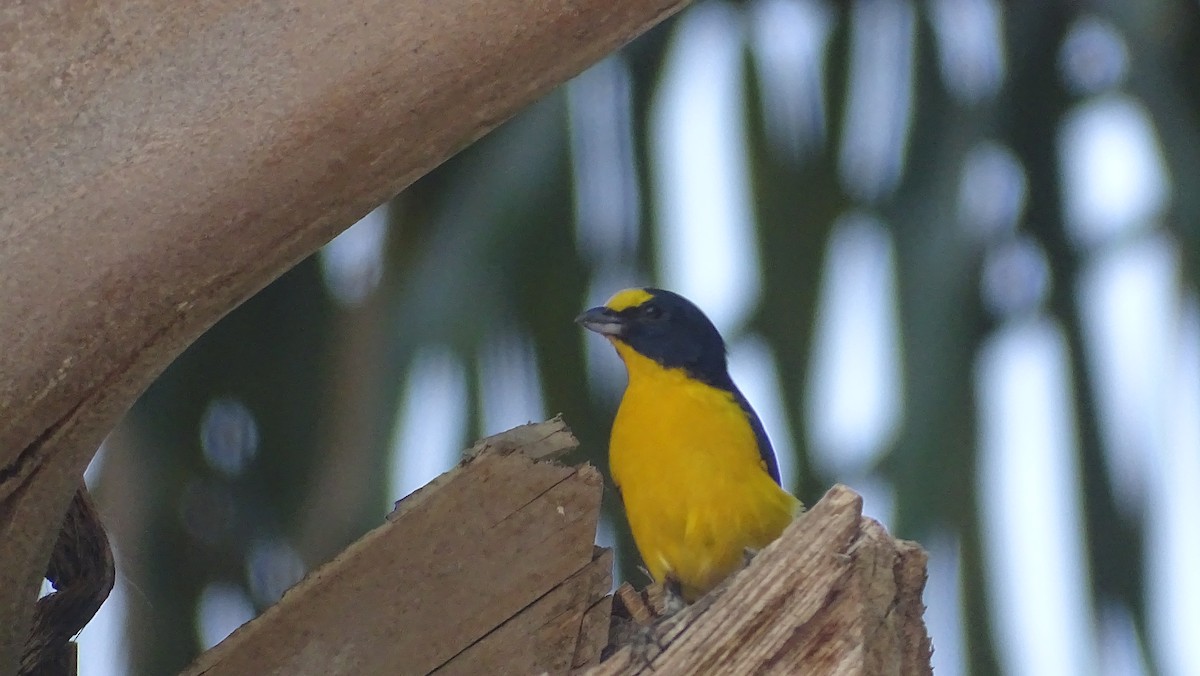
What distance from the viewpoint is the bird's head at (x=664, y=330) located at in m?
3.16

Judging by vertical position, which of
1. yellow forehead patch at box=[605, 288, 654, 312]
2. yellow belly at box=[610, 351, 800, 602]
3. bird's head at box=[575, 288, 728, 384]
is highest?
Result: yellow forehead patch at box=[605, 288, 654, 312]

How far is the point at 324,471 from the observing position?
9.98ft

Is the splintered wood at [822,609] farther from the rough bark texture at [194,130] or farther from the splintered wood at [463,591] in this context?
the rough bark texture at [194,130]

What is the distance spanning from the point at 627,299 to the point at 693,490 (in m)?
0.55

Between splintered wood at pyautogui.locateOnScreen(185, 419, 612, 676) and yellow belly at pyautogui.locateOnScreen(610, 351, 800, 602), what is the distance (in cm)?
77

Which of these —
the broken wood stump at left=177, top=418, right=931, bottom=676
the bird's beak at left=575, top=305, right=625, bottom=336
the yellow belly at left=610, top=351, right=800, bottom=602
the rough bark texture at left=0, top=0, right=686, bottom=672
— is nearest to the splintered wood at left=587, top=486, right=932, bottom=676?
the broken wood stump at left=177, top=418, right=931, bottom=676

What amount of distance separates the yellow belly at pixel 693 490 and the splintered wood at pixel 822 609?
1036 mm

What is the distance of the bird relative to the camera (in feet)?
8.83

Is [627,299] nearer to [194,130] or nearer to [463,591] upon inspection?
[463,591]

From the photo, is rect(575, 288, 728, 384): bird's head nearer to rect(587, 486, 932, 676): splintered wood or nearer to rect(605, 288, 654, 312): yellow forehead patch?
rect(605, 288, 654, 312): yellow forehead patch

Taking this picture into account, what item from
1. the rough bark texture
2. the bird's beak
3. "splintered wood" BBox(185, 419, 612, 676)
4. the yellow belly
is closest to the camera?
the rough bark texture

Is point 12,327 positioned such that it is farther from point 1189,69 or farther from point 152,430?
point 1189,69

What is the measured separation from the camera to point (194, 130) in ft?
4.66

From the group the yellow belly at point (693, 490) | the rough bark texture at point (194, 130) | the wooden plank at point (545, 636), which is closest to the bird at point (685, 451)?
the yellow belly at point (693, 490)
